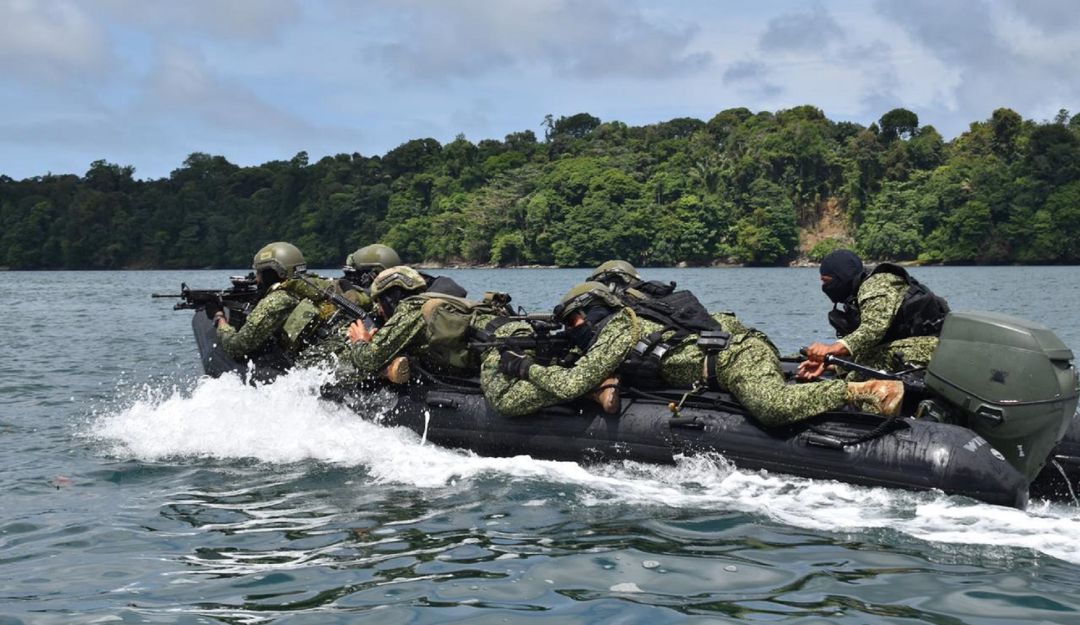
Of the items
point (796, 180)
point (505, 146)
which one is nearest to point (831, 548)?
point (796, 180)

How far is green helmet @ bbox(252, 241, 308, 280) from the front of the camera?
13.5 meters

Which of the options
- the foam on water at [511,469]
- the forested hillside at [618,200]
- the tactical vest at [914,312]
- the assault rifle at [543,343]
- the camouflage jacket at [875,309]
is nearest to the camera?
the foam on water at [511,469]

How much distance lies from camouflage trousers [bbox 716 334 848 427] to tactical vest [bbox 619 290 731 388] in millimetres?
263

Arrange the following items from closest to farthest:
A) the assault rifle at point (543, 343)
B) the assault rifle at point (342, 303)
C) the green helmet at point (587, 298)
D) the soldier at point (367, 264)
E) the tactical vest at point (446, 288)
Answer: the green helmet at point (587, 298) < the assault rifle at point (543, 343) < the tactical vest at point (446, 288) < the assault rifle at point (342, 303) < the soldier at point (367, 264)

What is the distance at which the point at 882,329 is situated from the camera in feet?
31.0

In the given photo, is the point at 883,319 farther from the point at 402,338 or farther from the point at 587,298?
the point at 402,338

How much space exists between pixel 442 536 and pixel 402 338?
10.8 ft

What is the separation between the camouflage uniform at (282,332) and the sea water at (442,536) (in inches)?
17.3

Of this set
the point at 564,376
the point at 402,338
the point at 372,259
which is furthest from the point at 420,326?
the point at 372,259

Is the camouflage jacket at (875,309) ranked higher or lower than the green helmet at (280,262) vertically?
lower

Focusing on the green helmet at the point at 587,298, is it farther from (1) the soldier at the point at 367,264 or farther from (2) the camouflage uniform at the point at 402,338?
(1) the soldier at the point at 367,264

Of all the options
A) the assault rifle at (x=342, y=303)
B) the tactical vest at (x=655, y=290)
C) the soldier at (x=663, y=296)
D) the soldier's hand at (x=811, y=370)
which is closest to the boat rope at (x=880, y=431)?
the soldier's hand at (x=811, y=370)

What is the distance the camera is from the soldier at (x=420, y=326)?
11.0 meters

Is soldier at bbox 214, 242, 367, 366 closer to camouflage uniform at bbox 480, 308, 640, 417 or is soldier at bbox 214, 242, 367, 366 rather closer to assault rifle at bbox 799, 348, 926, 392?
camouflage uniform at bbox 480, 308, 640, 417
